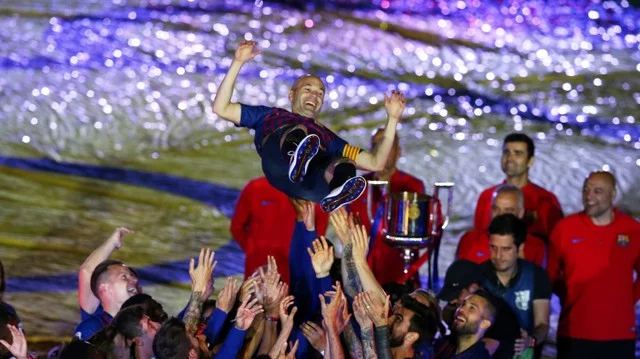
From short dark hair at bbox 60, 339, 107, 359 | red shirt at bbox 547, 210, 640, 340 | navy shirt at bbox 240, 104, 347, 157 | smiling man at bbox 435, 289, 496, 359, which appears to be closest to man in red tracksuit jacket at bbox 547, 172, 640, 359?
red shirt at bbox 547, 210, 640, 340

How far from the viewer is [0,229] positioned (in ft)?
31.8

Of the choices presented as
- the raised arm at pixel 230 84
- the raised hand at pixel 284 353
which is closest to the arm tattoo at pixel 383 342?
the raised hand at pixel 284 353

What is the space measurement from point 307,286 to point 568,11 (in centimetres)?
1069

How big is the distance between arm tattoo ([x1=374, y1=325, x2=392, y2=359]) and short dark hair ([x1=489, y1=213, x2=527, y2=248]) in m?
1.53

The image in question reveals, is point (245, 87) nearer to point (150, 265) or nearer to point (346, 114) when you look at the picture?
point (346, 114)

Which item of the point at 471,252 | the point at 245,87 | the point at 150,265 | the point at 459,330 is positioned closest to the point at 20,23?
the point at 245,87

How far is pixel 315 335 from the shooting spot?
18.6ft

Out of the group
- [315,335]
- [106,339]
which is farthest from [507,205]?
[106,339]

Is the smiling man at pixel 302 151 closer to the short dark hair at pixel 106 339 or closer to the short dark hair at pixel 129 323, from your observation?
the short dark hair at pixel 129 323

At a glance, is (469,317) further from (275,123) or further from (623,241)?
(623,241)

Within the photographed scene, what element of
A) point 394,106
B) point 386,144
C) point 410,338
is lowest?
point 410,338

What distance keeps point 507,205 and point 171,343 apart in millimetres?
2801

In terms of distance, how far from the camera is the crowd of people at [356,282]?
5.34m

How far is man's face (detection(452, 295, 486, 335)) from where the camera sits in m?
5.78
